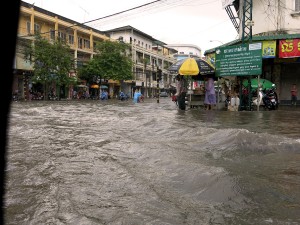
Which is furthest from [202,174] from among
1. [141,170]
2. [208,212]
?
[208,212]

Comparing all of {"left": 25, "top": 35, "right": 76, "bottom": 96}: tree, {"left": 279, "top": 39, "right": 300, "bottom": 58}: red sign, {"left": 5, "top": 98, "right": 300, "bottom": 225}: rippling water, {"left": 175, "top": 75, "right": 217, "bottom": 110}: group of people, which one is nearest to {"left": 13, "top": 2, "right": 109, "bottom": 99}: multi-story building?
{"left": 25, "top": 35, "right": 76, "bottom": 96}: tree

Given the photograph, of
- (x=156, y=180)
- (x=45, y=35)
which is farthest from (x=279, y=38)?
(x=45, y=35)

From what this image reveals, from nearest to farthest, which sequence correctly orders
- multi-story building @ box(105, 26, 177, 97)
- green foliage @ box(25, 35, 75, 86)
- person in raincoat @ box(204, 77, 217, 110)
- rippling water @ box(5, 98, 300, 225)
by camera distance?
rippling water @ box(5, 98, 300, 225)
person in raincoat @ box(204, 77, 217, 110)
green foliage @ box(25, 35, 75, 86)
multi-story building @ box(105, 26, 177, 97)

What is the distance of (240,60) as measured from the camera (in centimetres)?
1291

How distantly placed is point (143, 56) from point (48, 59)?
2948 cm

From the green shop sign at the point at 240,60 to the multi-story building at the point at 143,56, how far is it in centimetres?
3935

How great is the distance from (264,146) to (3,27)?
16.3 feet

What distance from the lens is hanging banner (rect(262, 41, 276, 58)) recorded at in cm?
1424

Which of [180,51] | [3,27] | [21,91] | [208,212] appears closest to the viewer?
[3,27]

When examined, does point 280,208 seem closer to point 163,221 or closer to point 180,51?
point 163,221

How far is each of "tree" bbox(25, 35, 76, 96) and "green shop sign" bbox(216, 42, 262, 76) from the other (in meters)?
22.6

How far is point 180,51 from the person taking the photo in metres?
104

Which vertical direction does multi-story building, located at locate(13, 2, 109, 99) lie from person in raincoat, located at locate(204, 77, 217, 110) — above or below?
above

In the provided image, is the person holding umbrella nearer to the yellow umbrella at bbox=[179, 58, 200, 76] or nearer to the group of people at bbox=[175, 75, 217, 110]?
the group of people at bbox=[175, 75, 217, 110]
